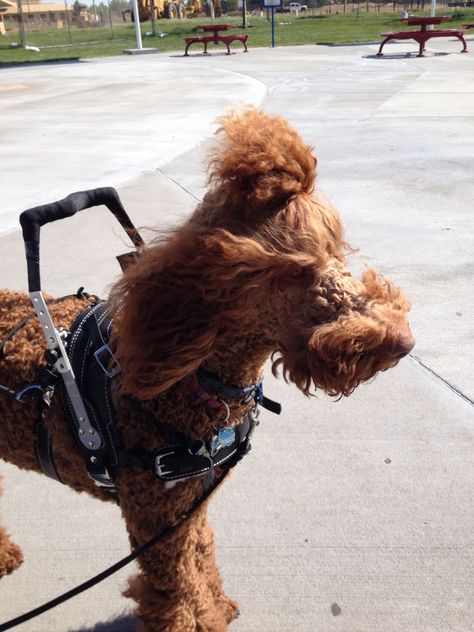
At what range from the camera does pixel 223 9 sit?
57656 millimetres

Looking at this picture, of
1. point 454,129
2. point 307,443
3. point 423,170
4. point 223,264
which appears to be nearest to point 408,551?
point 307,443

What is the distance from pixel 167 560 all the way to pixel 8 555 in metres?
0.89

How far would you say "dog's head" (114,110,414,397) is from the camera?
1408 millimetres

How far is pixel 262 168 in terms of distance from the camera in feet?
4.74

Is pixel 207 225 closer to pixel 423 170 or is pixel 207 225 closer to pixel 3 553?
pixel 3 553

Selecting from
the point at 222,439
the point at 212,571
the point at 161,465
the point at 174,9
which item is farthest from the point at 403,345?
the point at 174,9

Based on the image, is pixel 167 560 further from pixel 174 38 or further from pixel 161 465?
pixel 174 38

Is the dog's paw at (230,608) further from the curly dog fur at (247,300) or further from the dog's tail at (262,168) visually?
the dog's tail at (262,168)

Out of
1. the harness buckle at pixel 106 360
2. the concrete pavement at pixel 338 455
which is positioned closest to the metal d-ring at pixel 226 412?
the harness buckle at pixel 106 360

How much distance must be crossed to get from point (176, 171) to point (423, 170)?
2641 millimetres

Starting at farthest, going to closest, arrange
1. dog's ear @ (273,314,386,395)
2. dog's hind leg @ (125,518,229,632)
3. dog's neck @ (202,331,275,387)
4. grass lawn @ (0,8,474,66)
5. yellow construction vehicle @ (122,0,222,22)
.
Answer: yellow construction vehicle @ (122,0,222,22)
grass lawn @ (0,8,474,66)
dog's hind leg @ (125,518,229,632)
dog's neck @ (202,331,275,387)
dog's ear @ (273,314,386,395)

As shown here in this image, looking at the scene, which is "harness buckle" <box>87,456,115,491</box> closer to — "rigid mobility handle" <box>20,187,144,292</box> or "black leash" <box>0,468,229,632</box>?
"black leash" <box>0,468,229,632</box>

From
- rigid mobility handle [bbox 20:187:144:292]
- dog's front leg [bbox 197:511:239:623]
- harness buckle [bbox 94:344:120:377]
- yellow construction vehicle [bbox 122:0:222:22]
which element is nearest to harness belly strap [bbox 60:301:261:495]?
harness buckle [bbox 94:344:120:377]

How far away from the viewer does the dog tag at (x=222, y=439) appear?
1.74 m
